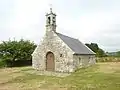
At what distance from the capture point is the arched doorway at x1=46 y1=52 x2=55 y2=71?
31.8 meters

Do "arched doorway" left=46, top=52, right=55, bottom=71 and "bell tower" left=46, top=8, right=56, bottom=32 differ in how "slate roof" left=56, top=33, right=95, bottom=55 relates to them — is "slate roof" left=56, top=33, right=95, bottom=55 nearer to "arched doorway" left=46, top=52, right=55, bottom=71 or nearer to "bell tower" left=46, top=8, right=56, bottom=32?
"bell tower" left=46, top=8, right=56, bottom=32

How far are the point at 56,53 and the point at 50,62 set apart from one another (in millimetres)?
Result: 1975

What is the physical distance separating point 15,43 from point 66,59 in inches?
702

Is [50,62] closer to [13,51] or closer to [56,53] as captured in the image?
[56,53]

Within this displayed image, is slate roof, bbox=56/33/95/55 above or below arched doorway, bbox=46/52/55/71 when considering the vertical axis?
above

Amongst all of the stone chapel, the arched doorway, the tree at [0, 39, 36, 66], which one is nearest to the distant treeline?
the tree at [0, 39, 36, 66]

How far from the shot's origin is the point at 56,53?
31250mm

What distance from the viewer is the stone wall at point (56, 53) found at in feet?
97.7

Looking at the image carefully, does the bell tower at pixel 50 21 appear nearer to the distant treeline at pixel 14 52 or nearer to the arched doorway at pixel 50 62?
the arched doorway at pixel 50 62

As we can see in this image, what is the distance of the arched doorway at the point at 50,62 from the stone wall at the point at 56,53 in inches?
22.4

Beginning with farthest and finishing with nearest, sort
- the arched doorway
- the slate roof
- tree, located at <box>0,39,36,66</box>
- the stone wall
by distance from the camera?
tree, located at <box>0,39,36,66</box>, the arched doorway, the slate roof, the stone wall

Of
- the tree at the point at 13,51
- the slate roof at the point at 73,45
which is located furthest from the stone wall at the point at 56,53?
the tree at the point at 13,51

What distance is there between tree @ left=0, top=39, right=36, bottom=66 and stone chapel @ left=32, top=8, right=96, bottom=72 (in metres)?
10.5

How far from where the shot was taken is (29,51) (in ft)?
152
